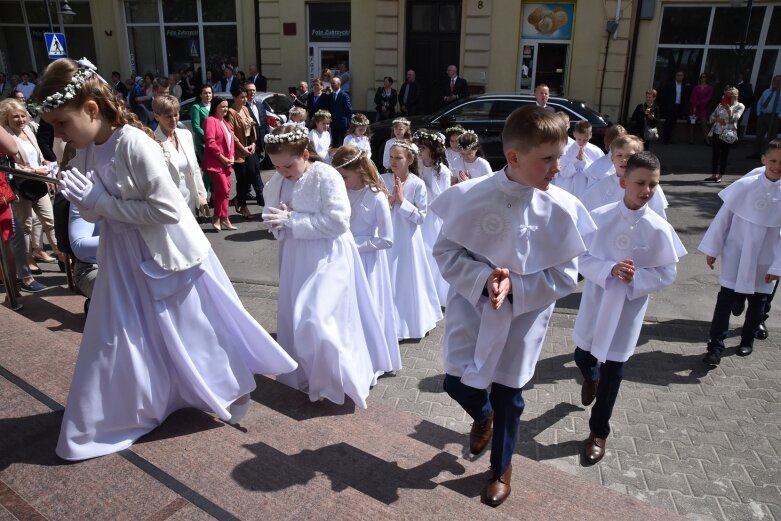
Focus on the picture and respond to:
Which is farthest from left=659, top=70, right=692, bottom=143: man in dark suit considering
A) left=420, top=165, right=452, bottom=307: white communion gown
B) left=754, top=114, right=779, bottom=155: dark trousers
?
left=420, top=165, right=452, bottom=307: white communion gown

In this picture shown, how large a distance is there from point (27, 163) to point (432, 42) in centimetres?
1412

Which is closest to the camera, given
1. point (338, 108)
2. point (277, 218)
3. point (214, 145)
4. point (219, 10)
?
point (277, 218)

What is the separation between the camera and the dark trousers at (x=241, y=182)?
32.2 ft

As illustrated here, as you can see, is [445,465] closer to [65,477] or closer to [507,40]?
[65,477]

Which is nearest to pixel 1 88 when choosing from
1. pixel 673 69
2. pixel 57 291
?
pixel 57 291

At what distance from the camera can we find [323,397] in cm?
382

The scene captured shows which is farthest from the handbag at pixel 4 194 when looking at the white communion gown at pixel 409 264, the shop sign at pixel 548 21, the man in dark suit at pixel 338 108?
the shop sign at pixel 548 21

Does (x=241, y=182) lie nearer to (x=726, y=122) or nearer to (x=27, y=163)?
(x=27, y=163)

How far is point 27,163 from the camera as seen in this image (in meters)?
6.53

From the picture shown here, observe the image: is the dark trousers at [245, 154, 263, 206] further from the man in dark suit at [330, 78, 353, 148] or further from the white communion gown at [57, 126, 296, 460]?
the white communion gown at [57, 126, 296, 460]

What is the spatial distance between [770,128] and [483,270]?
15259 mm

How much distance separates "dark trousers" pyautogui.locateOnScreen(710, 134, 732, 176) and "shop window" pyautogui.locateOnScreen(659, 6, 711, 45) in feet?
20.2

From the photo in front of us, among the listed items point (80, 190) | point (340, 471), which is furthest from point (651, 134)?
point (80, 190)

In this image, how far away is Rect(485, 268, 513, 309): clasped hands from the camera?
2514 millimetres
